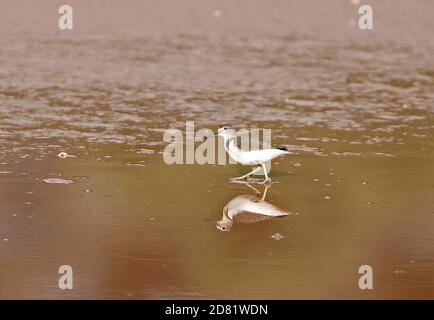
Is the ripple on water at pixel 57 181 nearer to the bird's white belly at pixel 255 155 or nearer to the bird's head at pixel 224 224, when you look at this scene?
the bird's white belly at pixel 255 155

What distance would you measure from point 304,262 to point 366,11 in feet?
48.6

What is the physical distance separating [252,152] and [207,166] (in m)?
0.94

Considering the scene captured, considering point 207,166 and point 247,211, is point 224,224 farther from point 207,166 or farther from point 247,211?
point 207,166

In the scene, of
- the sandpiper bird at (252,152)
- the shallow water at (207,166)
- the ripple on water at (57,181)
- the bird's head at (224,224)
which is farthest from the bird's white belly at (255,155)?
the ripple on water at (57,181)

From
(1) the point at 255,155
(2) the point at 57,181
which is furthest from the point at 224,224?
(2) the point at 57,181

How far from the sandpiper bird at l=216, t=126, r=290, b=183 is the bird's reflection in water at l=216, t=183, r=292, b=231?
0.43 m

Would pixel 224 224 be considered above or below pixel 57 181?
below

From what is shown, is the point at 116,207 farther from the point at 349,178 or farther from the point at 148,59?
the point at 148,59

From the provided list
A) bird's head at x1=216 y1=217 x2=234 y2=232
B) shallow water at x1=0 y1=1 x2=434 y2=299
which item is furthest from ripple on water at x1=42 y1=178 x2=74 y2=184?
bird's head at x1=216 y1=217 x2=234 y2=232

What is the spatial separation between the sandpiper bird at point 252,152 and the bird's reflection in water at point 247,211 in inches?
17.0

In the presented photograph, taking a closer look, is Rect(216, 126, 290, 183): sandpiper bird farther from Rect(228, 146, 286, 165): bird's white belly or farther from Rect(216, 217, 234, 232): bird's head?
Rect(216, 217, 234, 232): bird's head

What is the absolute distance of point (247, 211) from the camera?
8484 millimetres
